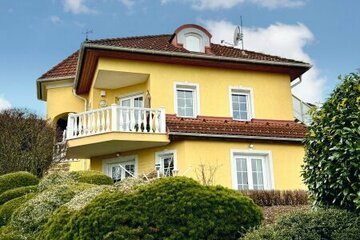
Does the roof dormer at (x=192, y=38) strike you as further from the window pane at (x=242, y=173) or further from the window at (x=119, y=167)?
the window at (x=119, y=167)

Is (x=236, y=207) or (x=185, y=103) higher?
(x=185, y=103)

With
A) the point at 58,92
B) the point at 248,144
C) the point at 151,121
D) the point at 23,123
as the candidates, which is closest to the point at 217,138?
the point at 248,144

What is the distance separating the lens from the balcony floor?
17891 millimetres

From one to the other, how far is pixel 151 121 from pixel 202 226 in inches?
400

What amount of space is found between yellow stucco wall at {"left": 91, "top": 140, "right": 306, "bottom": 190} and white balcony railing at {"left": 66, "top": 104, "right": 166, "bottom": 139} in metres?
0.99

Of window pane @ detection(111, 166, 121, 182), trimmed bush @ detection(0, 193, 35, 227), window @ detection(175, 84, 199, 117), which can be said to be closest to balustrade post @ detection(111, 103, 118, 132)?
window pane @ detection(111, 166, 121, 182)

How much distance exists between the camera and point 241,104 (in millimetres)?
21016

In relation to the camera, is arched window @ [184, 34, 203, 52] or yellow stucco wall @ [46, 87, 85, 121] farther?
yellow stucco wall @ [46, 87, 85, 121]

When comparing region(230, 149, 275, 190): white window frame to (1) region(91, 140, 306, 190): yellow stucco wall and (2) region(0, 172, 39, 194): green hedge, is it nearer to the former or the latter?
(1) region(91, 140, 306, 190): yellow stucco wall

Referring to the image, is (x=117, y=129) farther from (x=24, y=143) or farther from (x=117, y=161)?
(x=24, y=143)

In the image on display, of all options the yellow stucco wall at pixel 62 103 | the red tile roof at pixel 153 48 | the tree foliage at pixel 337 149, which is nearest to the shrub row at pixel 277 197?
the tree foliage at pixel 337 149

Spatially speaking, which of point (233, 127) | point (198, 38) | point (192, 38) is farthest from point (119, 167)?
point (198, 38)

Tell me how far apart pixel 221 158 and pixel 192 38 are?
582 cm

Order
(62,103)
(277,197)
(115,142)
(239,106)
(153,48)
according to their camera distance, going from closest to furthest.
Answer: (277,197), (115,142), (153,48), (239,106), (62,103)
